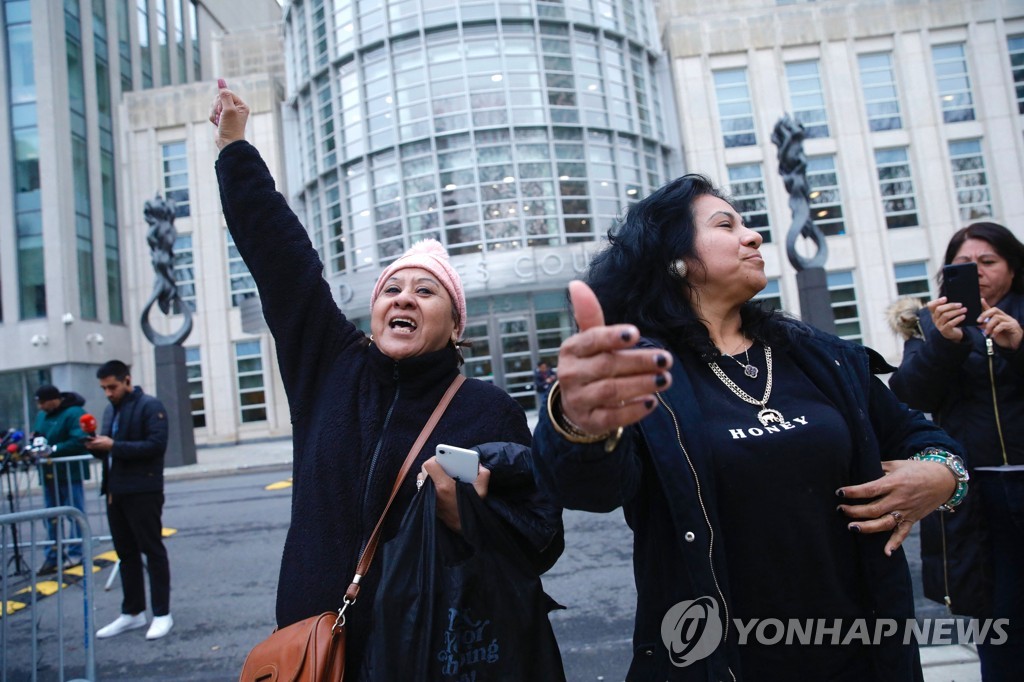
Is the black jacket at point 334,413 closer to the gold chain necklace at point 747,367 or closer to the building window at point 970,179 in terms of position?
the gold chain necklace at point 747,367

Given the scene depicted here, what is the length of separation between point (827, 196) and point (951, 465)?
2575 centimetres

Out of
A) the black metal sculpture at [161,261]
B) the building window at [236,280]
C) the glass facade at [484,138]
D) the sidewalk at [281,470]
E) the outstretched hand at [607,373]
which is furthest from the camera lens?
the building window at [236,280]

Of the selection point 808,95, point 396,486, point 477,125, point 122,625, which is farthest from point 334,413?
point 808,95

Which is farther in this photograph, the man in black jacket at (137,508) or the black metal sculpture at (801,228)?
the black metal sculpture at (801,228)

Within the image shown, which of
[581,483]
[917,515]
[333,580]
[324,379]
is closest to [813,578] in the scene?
[917,515]

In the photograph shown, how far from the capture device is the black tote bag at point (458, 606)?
152 cm

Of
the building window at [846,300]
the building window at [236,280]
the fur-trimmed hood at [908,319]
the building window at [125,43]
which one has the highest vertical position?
the building window at [125,43]

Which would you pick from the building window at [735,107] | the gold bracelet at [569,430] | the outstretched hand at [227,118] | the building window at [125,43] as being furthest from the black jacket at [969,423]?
the building window at [125,43]

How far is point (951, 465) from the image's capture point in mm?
1666

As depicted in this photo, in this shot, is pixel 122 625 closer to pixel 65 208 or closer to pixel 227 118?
pixel 227 118

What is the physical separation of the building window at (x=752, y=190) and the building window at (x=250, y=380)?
20474 mm

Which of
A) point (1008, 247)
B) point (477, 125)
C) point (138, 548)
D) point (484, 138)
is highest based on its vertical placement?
point (477, 125)

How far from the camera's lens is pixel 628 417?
44.7 inches

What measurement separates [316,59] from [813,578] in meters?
26.3
